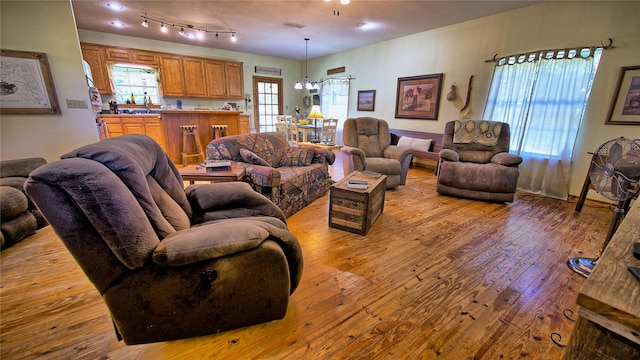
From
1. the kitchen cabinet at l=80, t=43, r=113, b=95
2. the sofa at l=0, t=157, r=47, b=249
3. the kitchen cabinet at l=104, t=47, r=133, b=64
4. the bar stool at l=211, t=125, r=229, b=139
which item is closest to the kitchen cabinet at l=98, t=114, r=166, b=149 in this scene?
the kitchen cabinet at l=80, t=43, r=113, b=95

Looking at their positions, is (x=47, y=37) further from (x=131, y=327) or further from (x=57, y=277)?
(x=131, y=327)

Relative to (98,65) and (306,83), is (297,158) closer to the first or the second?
(306,83)

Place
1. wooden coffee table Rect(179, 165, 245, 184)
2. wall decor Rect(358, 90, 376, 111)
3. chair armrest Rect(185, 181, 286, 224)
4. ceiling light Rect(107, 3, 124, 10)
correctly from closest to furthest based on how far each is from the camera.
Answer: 1. chair armrest Rect(185, 181, 286, 224)
2. wooden coffee table Rect(179, 165, 245, 184)
3. ceiling light Rect(107, 3, 124, 10)
4. wall decor Rect(358, 90, 376, 111)

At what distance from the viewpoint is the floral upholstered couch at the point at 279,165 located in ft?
7.85

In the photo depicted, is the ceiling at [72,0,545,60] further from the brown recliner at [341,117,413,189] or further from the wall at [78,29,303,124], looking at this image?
the brown recliner at [341,117,413,189]

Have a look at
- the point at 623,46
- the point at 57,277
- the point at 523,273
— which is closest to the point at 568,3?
the point at 623,46

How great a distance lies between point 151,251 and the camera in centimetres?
98

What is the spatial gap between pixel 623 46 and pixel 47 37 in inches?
259

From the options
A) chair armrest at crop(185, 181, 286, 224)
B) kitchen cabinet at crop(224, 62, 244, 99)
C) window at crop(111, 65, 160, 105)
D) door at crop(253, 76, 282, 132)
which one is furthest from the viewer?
door at crop(253, 76, 282, 132)

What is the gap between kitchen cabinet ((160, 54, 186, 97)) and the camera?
577 cm

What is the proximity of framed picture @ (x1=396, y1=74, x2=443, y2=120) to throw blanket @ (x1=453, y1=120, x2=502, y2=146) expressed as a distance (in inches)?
46.5

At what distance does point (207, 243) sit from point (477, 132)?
3797mm

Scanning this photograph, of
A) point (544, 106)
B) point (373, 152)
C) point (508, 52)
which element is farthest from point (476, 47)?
point (373, 152)

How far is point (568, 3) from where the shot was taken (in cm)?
317
